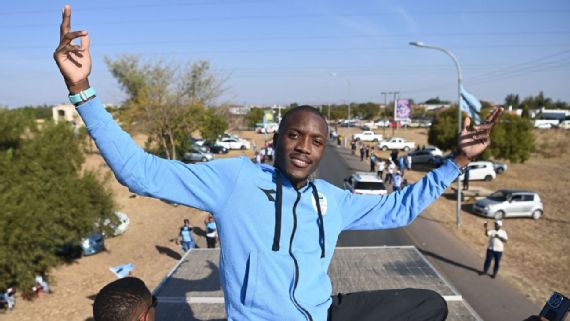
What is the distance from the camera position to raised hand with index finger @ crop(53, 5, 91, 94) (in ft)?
5.52

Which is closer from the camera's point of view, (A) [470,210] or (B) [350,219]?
(B) [350,219]

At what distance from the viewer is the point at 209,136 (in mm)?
41719

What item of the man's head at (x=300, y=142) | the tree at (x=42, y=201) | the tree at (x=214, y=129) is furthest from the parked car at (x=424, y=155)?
the man's head at (x=300, y=142)

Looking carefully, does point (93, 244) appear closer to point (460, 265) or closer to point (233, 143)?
point (460, 265)

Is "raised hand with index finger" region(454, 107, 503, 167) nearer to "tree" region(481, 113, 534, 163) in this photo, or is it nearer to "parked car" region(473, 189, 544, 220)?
"parked car" region(473, 189, 544, 220)

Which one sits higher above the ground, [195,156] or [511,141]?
[511,141]

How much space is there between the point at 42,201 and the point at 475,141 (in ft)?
40.3

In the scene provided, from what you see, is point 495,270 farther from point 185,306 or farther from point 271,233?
point 271,233

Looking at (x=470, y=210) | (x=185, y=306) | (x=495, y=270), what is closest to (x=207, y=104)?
(x=470, y=210)

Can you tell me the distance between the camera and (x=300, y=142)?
2.13 m

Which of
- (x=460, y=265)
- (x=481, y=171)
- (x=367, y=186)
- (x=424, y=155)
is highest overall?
(x=367, y=186)

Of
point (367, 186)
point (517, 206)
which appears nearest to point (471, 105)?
point (367, 186)

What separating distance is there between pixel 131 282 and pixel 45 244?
11195mm

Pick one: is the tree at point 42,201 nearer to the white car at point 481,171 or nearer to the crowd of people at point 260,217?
the crowd of people at point 260,217
